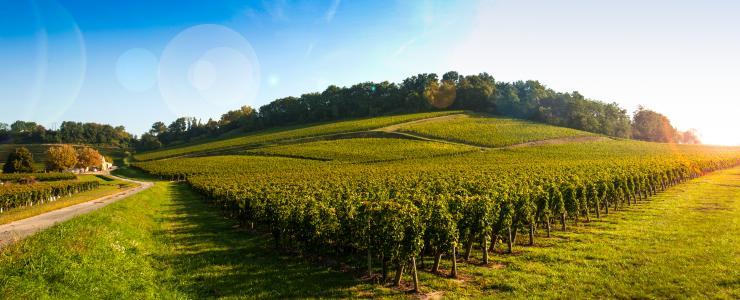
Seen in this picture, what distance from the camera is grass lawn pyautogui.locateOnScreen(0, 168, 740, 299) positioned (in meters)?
15.8

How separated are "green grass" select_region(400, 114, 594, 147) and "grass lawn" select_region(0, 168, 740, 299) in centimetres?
7897

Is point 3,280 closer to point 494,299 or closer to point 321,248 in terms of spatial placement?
point 321,248

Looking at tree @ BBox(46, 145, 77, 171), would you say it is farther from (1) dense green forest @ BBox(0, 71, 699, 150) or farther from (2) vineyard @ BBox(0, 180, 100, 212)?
(1) dense green forest @ BBox(0, 71, 699, 150)

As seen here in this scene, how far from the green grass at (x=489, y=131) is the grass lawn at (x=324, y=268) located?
78969mm

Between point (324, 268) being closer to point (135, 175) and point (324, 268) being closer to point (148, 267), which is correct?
point (148, 267)

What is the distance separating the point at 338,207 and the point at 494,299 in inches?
448

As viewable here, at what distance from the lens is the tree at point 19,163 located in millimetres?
97062

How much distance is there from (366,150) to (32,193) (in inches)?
2627

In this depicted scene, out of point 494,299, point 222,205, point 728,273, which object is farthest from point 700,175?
point 222,205

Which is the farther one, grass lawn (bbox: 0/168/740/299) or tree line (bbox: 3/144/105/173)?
tree line (bbox: 3/144/105/173)

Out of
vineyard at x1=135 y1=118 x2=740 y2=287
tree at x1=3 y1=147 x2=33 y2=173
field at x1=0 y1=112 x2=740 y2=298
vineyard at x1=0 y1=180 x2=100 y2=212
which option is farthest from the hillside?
field at x1=0 y1=112 x2=740 y2=298

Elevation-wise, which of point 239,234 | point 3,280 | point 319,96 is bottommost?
point 239,234

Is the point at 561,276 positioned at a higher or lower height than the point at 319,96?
lower

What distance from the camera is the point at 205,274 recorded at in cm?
2059
